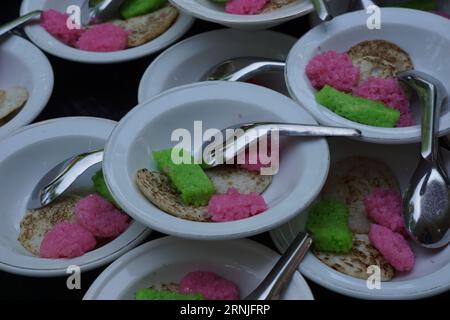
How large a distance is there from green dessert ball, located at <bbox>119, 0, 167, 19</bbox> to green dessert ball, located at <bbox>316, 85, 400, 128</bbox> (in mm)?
591

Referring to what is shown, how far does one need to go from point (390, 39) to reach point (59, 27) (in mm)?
802

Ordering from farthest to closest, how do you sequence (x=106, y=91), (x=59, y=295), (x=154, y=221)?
1. (x=106, y=91)
2. (x=59, y=295)
3. (x=154, y=221)

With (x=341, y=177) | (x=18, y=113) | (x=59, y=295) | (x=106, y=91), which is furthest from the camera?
(x=106, y=91)

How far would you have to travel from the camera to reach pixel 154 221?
830mm

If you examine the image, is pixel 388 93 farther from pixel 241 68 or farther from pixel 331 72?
pixel 241 68

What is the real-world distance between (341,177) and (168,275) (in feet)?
1.31

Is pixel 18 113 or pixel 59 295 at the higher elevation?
pixel 18 113

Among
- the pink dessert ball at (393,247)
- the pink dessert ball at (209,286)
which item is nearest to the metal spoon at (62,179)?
the pink dessert ball at (209,286)

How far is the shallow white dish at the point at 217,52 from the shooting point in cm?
127

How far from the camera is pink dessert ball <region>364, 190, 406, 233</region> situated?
0.96 meters

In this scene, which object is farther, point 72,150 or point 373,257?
point 72,150
